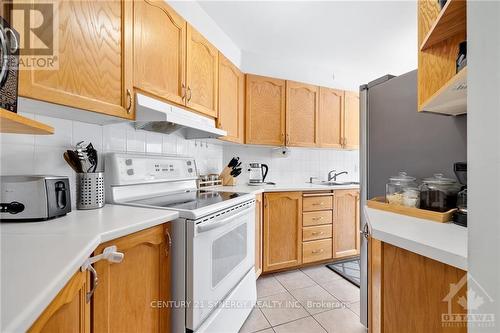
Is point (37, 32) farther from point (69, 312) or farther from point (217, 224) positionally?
point (217, 224)

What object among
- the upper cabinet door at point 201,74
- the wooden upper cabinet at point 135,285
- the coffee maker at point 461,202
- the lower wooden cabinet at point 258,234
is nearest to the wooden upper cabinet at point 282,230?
the lower wooden cabinet at point 258,234

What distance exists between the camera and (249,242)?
1.70 metres

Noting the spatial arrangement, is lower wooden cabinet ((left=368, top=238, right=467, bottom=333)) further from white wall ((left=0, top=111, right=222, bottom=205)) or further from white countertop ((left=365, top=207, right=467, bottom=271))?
white wall ((left=0, top=111, right=222, bottom=205))

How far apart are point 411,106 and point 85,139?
185 cm

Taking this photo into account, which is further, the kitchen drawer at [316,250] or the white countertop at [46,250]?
the kitchen drawer at [316,250]

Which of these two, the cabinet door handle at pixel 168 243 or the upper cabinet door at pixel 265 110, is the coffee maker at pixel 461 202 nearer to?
the cabinet door handle at pixel 168 243

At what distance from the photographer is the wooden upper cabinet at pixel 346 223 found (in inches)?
95.3

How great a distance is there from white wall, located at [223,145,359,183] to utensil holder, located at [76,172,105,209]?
1672 mm

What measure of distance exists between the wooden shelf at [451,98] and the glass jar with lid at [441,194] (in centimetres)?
32

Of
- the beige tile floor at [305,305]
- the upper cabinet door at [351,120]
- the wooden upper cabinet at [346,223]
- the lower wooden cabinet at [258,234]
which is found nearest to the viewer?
the beige tile floor at [305,305]

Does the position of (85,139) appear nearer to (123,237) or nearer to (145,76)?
(145,76)

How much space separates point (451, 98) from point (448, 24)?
0.89ft

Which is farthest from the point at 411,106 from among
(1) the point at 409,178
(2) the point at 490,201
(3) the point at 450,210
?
(2) the point at 490,201

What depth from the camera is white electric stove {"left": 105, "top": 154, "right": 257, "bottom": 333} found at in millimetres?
1055
